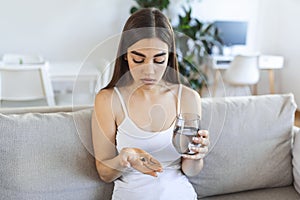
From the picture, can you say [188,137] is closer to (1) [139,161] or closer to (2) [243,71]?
(1) [139,161]

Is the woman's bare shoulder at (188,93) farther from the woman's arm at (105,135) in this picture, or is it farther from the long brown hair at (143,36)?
the woman's arm at (105,135)

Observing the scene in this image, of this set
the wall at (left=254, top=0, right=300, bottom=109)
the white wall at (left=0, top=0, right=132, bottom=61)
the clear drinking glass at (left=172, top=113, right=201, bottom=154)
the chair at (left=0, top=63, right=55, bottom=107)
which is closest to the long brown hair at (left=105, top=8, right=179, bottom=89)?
the clear drinking glass at (left=172, top=113, right=201, bottom=154)

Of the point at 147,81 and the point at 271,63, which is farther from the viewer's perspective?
the point at 271,63

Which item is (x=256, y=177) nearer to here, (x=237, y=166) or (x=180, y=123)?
(x=237, y=166)

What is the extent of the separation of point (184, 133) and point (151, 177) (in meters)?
0.20

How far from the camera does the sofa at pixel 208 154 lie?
3.74 ft

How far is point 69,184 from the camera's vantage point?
1.17 m

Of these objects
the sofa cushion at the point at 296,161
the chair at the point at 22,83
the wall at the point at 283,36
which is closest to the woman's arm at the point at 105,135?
the sofa cushion at the point at 296,161

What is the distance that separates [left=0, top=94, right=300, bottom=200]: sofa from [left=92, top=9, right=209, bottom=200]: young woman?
0.37ft

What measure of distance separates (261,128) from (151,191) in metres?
0.59

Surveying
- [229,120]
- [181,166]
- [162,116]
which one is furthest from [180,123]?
[229,120]

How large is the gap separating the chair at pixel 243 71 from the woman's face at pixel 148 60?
9.12ft

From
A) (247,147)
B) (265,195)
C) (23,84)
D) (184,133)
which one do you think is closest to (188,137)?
(184,133)

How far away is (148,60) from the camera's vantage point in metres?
0.99
